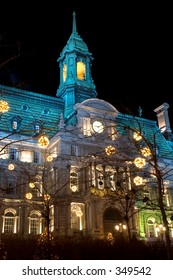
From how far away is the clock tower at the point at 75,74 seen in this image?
191ft

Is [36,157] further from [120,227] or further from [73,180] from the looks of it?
[120,227]

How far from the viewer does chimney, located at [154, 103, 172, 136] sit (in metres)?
65.6

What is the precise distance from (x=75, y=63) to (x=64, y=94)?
7.48 metres

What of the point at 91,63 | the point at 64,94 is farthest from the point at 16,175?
the point at 91,63

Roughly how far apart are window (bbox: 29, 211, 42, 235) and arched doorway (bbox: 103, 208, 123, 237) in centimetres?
923

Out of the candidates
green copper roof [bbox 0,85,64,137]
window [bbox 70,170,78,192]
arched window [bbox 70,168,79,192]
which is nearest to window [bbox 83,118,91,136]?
green copper roof [bbox 0,85,64,137]

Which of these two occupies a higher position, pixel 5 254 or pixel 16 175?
pixel 16 175

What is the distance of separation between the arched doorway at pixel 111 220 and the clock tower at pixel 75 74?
62.3 ft

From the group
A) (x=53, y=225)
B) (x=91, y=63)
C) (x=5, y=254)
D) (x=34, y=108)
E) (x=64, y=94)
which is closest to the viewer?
(x=5, y=254)

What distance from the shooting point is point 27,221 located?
43.4m

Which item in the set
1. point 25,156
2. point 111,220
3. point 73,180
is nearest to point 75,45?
point 25,156

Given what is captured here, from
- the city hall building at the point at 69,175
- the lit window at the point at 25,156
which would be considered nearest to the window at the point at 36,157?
the city hall building at the point at 69,175

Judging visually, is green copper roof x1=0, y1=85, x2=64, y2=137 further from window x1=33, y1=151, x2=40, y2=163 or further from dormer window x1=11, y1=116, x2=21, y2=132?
window x1=33, y1=151, x2=40, y2=163

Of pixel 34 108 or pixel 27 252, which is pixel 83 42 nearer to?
pixel 34 108
